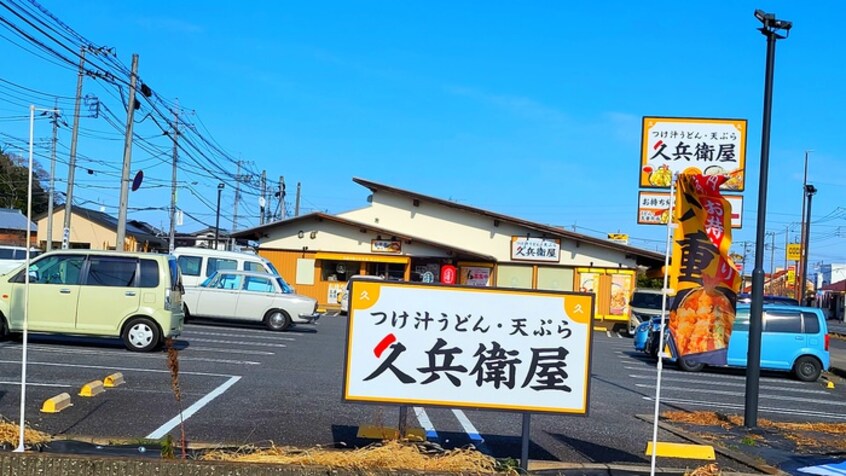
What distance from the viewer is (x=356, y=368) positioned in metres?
6.21

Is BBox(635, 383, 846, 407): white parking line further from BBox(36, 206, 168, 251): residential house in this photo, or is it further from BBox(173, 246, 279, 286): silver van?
BBox(36, 206, 168, 251): residential house

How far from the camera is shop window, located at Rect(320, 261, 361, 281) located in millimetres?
37156

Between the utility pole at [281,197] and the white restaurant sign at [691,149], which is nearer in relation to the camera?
the white restaurant sign at [691,149]

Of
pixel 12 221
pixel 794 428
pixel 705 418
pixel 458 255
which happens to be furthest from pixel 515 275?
pixel 12 221

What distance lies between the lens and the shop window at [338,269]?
3716 centimetres

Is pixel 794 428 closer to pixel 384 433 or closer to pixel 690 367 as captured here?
pixel 384 433

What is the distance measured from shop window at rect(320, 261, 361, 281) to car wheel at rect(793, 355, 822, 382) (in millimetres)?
21996

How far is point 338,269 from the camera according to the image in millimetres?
37219

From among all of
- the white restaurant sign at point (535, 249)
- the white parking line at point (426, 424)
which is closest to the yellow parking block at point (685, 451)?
the white parking line at point (426, 424)

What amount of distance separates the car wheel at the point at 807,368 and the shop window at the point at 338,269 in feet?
72.2

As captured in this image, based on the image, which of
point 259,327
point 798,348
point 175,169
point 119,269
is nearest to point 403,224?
point 175,169

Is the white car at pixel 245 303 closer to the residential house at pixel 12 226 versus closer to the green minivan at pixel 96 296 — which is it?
the green minivan at pixel 96 296

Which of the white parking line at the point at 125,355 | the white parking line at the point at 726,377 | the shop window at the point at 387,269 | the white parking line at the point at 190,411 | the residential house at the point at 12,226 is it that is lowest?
the white parking line at the point at 726,377

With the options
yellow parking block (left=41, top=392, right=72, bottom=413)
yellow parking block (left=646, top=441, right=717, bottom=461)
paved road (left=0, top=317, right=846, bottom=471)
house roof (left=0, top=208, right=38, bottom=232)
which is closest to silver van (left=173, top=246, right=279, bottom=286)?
paved road (left=0, top=317, right=846, bottom=471)
